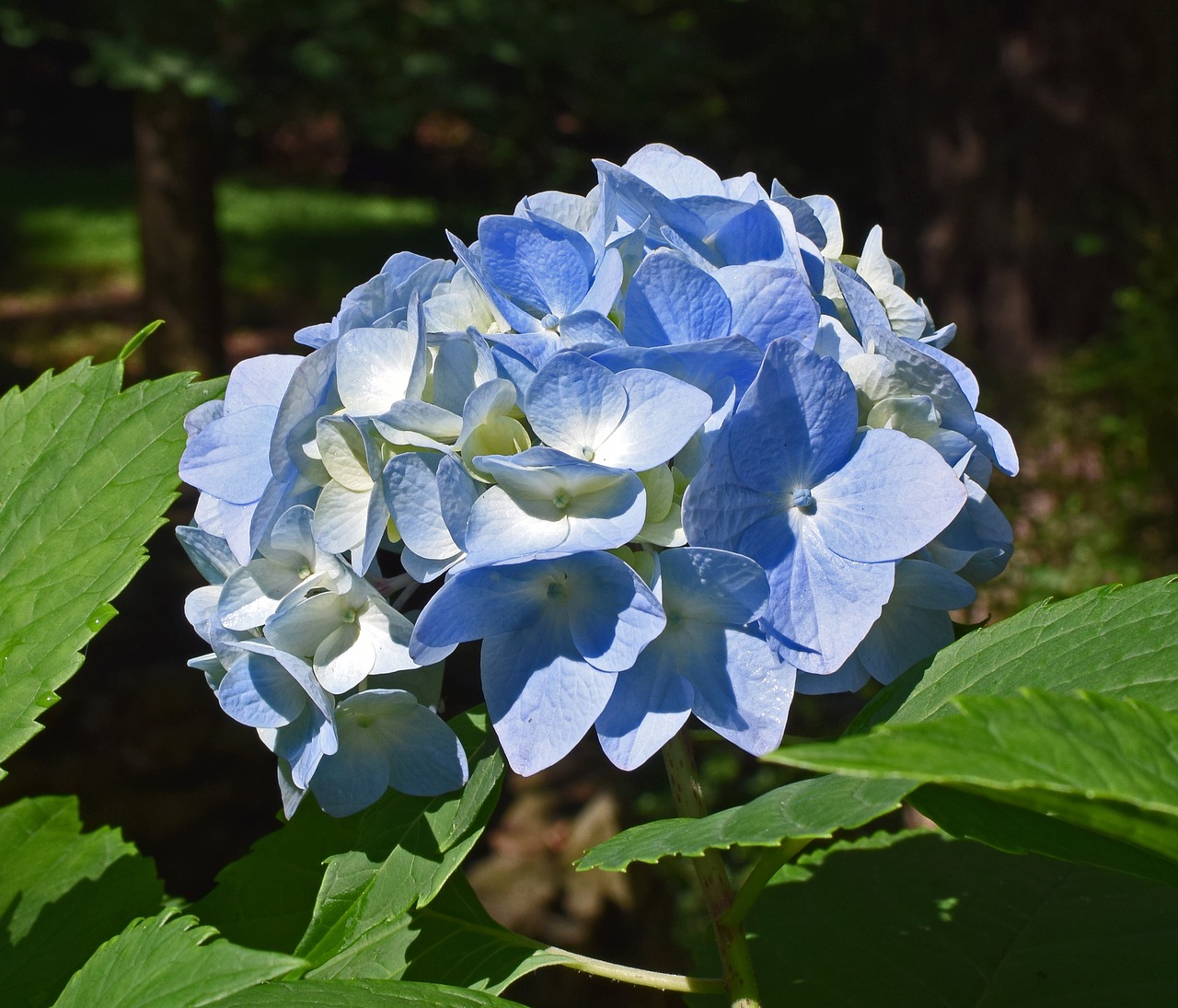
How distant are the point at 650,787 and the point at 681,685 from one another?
11.2 feet

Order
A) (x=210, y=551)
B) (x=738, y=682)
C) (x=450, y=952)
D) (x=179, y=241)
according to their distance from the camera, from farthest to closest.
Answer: (x=179, y=241), (x=450, y=952), (x=210, y=551), (x=738, y=682)

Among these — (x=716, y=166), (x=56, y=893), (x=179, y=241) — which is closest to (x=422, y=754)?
(x=56, y=893)

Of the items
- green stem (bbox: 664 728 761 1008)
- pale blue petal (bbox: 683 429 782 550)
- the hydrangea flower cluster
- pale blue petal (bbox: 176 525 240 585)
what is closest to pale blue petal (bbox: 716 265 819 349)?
the hydrangea flower cluster

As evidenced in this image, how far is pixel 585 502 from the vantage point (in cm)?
74

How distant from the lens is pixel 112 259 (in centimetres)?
1240

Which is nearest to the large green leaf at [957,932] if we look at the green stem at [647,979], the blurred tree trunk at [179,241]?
the green stem at [647,979]

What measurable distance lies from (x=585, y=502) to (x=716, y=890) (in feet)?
1.15

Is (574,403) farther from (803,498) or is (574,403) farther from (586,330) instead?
(803,498)

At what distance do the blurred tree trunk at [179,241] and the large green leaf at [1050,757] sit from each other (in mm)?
6590

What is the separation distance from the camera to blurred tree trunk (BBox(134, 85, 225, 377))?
6.49m

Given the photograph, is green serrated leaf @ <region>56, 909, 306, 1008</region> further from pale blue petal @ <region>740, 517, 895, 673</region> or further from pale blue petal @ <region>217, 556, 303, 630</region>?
pale blue petal @ <region>740, 517, 895, 673</region>

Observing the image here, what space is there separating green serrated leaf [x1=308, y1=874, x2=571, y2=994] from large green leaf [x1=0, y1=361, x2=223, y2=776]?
336 mm

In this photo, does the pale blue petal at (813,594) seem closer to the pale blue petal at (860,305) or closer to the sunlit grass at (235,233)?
the pale blue petal at (860,305)

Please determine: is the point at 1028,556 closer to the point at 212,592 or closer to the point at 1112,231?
the point at 1112,231
